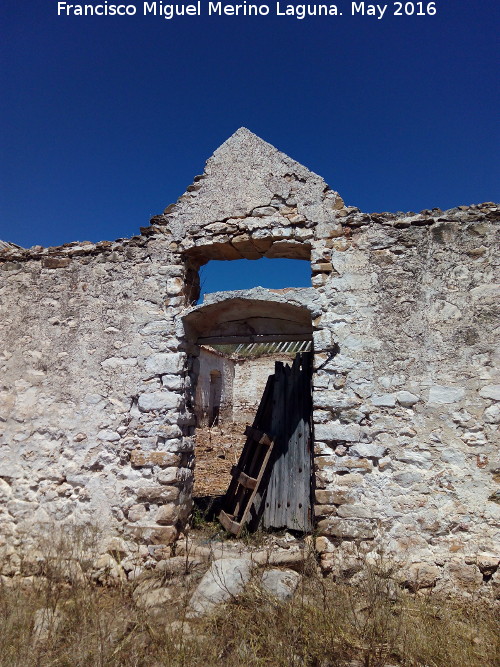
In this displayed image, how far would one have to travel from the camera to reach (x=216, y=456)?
1029 cm

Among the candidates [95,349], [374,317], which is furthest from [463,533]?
[95,349]

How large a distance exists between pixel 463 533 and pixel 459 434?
0.77 m

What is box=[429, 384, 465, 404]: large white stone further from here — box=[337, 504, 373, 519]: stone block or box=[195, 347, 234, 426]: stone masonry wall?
box=[195, 347, 234, 426]: stone masonry wall

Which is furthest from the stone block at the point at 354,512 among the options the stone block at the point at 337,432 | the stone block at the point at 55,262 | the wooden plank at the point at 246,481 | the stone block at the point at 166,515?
the stone block at the point at 55,262

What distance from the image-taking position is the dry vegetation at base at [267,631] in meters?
2.84

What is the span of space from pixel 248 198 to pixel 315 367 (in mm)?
1866

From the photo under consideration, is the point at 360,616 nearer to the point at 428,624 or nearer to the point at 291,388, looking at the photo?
the point at 428,624

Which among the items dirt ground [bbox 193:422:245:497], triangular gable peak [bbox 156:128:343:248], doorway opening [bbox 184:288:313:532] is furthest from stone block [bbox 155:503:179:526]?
triangular gable peak [bbox 156:128:343:248]

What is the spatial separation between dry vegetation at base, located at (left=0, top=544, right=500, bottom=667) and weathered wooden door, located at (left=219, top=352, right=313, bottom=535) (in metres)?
1.17

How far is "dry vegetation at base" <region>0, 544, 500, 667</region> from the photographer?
284 cm

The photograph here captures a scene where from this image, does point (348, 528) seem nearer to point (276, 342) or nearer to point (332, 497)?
point (332, 497)

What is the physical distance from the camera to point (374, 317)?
4.21 metres

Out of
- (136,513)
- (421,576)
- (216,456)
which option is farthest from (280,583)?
(216,456)

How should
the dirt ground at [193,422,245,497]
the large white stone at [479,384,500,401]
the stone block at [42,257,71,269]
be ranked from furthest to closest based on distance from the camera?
the dirt ground at [193,422,245,497]
the stone block at [42,257,71,269]
the large white stone at [479,384,500,401]
